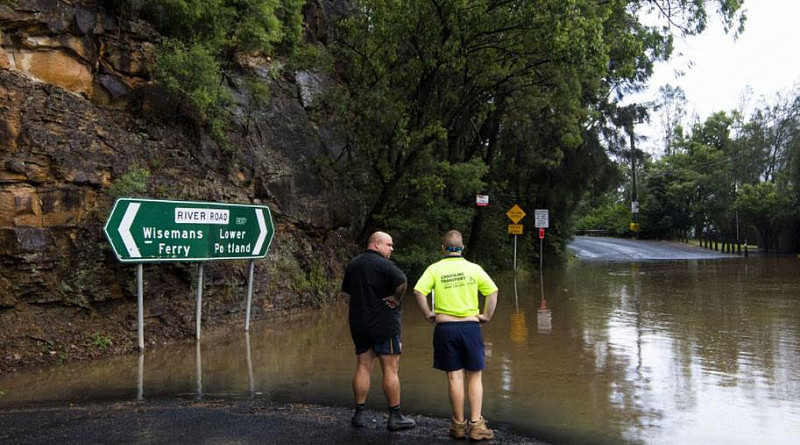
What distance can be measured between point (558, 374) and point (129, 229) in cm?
Answer: 577

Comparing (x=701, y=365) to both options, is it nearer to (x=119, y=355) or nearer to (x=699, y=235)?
(x=119, y=355)

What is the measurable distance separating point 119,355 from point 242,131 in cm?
607

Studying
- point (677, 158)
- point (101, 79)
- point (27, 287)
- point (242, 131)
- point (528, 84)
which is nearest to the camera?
point (27, 287)

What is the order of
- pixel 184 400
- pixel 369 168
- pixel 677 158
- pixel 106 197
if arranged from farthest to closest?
pixel 677 158, pixel 369 168, pixel 106 197, pixel 184 400

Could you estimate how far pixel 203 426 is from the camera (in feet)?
18.6

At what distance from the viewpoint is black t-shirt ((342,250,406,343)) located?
231 inches

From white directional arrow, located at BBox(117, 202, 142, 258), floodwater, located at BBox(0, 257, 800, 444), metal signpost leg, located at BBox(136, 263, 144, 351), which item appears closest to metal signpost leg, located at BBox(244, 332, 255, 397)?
floodwater, located at BBox(0, 257, 800, 444)

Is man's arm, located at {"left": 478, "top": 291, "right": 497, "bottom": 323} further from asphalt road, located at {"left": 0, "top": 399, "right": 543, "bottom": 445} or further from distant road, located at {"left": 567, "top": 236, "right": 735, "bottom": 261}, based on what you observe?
distant road, located at {"left": 567, "top": 236, "right": 735, "bottom": 261}

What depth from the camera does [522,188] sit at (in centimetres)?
3062

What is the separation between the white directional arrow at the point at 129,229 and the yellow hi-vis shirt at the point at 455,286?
489 cm

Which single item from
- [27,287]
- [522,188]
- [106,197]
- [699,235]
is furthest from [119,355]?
[699,235]

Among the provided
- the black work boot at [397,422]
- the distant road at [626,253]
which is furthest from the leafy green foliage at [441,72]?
the distant road at [626,253]

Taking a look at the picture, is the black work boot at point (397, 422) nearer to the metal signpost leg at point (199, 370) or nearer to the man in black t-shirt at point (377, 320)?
the man in black t-shirt at point (377, 320)

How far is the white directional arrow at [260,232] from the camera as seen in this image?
440 inches
